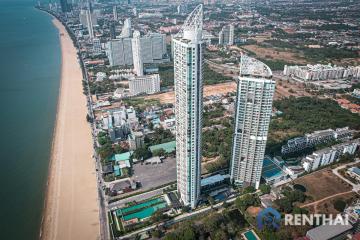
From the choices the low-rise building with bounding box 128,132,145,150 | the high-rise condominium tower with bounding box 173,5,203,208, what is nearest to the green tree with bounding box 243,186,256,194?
the high-rise condominium tower with bounding box 173,5,203,208

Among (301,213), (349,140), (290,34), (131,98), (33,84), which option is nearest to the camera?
(301,213)

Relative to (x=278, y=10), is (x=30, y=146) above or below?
below

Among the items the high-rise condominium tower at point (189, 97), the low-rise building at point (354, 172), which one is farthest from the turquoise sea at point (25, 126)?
the low-rise building at point (354, 172)

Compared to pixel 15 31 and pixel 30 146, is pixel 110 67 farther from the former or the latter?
pixel 15 31

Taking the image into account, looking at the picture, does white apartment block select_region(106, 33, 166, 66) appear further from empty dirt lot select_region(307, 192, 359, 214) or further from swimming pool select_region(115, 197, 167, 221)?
empty dirt lot select_region(307, 192, 359, 214)

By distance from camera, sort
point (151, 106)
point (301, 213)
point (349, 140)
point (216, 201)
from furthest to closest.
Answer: point (151, 106), point (349, 140), point (216, 201), point (301, 213)

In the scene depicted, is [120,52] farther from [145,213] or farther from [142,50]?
[145,213]

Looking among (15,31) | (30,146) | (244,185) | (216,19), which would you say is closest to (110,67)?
(30,146)
